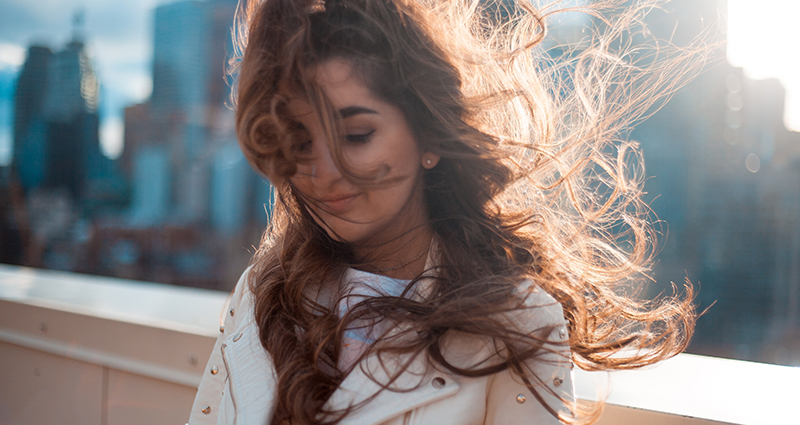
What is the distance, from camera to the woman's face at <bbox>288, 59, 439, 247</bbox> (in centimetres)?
56

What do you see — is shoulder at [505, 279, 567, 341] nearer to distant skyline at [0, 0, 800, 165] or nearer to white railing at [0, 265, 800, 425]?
white railing at [0, 265, 800, 425]

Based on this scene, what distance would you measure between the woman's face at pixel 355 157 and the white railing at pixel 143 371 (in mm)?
446

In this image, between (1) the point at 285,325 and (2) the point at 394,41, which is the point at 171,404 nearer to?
(1) the point at 285,325

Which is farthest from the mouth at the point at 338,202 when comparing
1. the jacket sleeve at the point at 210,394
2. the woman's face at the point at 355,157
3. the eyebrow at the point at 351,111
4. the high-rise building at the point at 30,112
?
the high-rise building at the point at 30,112

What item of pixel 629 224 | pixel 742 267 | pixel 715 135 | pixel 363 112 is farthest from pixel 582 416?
pixel 715 135

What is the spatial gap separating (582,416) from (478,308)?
0.22 m

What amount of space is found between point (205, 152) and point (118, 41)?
4.04 m

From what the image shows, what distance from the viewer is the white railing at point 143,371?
0.69 meters

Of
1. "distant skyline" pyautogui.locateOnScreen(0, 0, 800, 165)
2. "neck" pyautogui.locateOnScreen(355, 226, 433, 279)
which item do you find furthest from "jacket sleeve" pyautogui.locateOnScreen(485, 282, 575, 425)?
"distant skyline" pyautogui.locateOnScreen(0, 0, 800, 165)

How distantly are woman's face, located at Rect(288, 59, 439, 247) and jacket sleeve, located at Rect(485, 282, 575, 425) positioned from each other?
0.23 metres

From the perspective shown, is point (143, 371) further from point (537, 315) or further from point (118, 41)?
point (118, 41)

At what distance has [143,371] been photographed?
110cm

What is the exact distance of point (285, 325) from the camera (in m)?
0.69

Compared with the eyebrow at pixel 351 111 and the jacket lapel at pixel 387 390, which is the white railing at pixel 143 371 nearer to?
the jacket lapel at pixel 387 390
